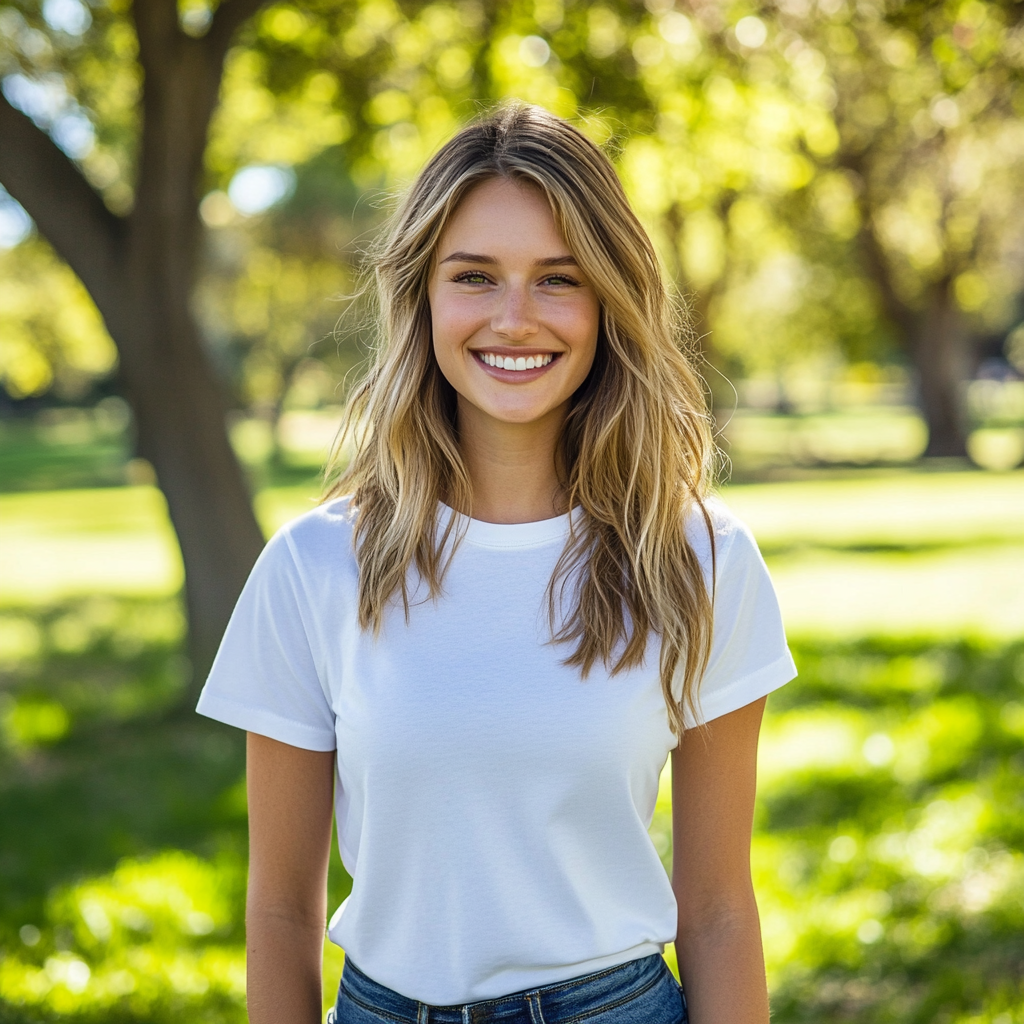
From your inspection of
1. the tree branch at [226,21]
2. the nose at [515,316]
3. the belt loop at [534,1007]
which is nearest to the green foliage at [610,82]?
the nose at [515,316]

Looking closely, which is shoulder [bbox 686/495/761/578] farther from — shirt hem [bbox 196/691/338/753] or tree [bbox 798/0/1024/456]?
tree [bbox 798/0/1024/456]

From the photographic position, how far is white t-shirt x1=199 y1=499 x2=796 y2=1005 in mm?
1961

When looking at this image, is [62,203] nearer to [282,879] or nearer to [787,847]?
[787,847]

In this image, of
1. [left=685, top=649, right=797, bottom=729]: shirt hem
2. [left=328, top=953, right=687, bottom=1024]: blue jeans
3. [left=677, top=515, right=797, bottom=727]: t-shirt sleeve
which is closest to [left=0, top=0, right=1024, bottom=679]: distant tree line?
[left=677, top=515, right=797, bottom=727]: t-shirt sleeve

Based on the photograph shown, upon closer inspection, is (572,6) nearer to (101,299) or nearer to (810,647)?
(101,299)

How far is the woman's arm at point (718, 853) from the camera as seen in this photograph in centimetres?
210

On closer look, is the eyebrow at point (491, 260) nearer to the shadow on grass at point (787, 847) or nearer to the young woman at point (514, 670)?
the young woman at point (514, 670)

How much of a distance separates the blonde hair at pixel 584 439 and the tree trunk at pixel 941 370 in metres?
29.2

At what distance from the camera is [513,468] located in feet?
→ 7.61

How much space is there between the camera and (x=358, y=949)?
2.05 m

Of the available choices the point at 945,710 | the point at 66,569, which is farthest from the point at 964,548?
the point at 66,569

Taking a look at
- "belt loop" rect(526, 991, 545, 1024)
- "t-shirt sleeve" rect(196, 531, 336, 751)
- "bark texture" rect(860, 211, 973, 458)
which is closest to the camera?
"belt loop" rect(526, 991, 545, 1024)

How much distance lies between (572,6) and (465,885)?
25.6 feet

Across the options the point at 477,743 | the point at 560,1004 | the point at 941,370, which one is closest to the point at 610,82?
the point at 477,743
